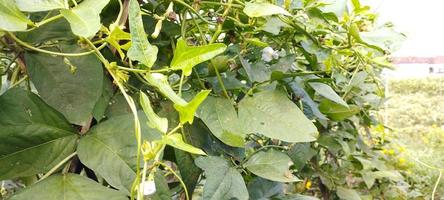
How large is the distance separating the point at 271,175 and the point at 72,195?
0.61 feet

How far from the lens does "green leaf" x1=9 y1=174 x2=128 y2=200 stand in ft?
1.06

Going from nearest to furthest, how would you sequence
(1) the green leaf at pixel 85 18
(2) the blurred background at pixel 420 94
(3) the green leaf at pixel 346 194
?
1. (1) the green leaf at pixel 85 18
2. (3) the green leaf at pixel 346 194
3. (2) the blurred background at pixel 420 94

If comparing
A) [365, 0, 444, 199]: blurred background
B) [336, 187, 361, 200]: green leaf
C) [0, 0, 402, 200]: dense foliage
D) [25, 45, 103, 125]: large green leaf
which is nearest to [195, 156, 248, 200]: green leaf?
[0, 0, 402, 200]: dense foliage

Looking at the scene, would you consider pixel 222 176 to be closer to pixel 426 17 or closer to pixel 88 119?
pixel 88 119

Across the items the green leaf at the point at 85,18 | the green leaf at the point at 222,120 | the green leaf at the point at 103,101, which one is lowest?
the green leaf at the point at 222,120

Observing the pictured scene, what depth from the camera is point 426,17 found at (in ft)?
16.5

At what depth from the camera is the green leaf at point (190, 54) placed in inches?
11.8

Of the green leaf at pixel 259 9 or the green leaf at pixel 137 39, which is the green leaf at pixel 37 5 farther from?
the green leaf at pixel 259 9

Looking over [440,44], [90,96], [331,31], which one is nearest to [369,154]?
[331,31]

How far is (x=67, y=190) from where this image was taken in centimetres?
33

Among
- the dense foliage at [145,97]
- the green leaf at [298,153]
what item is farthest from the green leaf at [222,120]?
the green leaf at [298,153]

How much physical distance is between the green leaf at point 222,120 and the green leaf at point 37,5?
160mm

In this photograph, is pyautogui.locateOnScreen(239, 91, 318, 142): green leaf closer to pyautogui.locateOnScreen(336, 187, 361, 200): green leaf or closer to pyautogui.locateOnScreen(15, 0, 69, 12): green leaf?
pyautogui.locateOnScreen(15, 0, 69, 12): green leaf

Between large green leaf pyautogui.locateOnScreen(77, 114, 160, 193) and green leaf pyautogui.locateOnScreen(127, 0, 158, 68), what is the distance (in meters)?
0.07
